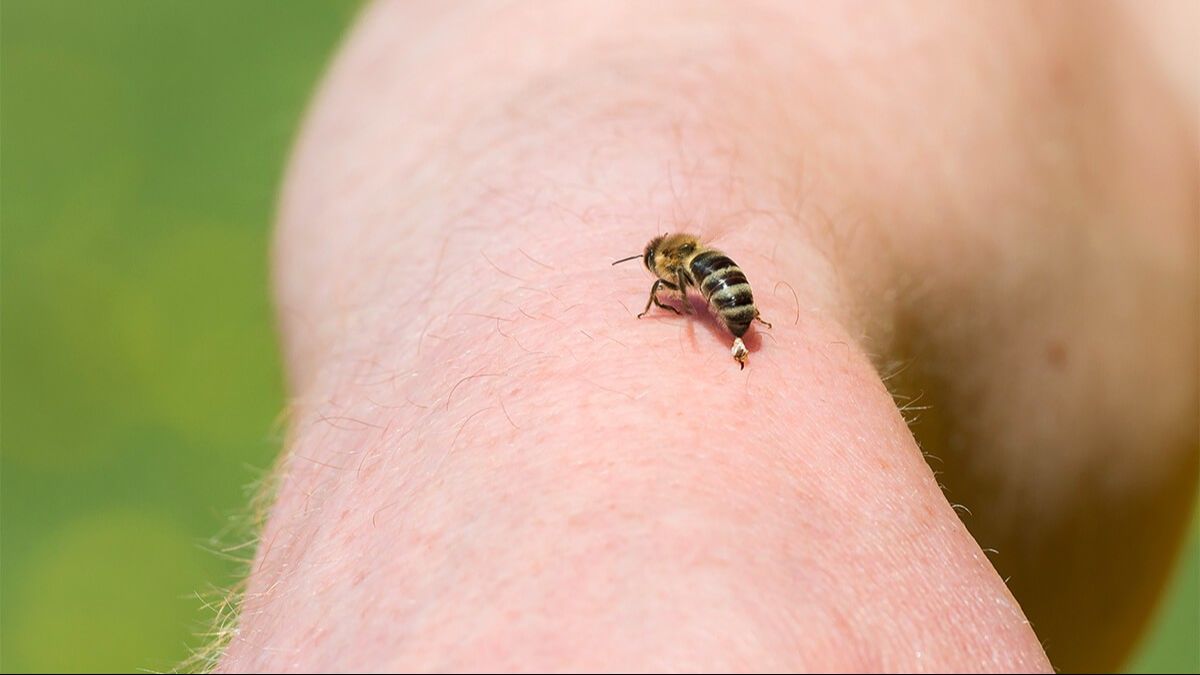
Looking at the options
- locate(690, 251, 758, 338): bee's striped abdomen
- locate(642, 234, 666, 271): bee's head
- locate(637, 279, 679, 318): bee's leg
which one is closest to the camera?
locate(690, 251, 758, 338): bee's striped abdomen

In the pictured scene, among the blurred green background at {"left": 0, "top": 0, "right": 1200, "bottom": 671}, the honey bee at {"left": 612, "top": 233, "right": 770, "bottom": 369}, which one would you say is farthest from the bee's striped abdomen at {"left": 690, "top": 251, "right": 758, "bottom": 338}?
the blurred green background at {"left": 0, "top": 0, "right": 1200, "bottom": 671}

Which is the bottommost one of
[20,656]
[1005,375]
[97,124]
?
[20,656]

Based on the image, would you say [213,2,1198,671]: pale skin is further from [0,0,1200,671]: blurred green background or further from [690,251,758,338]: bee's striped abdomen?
[0,0,1200,671]: blurred green background

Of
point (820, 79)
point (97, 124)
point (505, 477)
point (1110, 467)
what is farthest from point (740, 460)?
point (97, 124)

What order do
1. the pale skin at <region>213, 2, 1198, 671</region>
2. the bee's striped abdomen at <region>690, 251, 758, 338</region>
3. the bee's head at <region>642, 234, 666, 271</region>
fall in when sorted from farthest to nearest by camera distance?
the bee's head at <region>642, 234, 666, 271</region>
the bee's striped abdomen at <region>690, 251, 758, 338</region>
the pale skin at <region>213, 2, 1198, 671</region>

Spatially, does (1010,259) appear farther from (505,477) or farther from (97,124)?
(97,124)

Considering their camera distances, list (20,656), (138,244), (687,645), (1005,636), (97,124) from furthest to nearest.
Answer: (97,124) < (138,244) < (20,656) < (1005,636) < (687,645)

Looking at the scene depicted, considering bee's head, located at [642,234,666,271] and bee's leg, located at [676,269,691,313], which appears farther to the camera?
bee's head, located at [642,234,666,271]

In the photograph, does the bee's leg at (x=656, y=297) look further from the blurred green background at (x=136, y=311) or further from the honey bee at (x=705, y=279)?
the blurred green background at (x=136, y=311)
